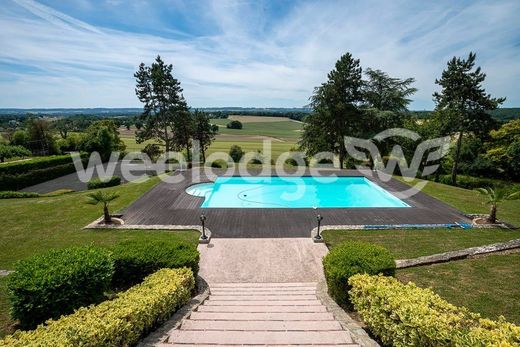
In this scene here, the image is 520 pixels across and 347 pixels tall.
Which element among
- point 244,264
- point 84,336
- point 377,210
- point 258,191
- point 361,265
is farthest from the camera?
point 258,191

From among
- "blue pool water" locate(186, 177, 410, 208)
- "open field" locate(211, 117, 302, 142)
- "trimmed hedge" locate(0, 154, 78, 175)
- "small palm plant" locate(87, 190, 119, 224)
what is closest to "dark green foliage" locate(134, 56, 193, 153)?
"trimmed hedge" locate(0, 154, 78, 175)

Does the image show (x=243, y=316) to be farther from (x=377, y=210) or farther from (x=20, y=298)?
(x=377, y=210)

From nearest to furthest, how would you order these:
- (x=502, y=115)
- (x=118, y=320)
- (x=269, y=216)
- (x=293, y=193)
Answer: (x=118, y=320), (x=269, y=216), (x=293, y=193), (x=502, y=115)

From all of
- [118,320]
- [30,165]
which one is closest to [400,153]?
[118,320]

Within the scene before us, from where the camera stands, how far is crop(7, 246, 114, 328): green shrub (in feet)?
17.9

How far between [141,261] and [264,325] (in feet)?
12.5

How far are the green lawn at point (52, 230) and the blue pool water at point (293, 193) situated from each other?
538cm

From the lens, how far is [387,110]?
29281 millimetres

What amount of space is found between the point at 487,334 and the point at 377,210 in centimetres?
1219

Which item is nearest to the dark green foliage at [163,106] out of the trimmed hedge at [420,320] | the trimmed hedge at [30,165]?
the trimmed hedge at [30,165]

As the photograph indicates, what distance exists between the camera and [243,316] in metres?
5.66

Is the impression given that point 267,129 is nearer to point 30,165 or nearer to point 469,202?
point 30,165

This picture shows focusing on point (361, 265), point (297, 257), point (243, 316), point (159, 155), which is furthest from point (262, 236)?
point (159, 155)

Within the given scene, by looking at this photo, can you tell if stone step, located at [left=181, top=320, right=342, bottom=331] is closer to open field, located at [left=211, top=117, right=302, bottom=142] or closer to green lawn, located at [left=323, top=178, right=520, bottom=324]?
green lawn, located at [left=323, top=178, right=520, bottom=324]
